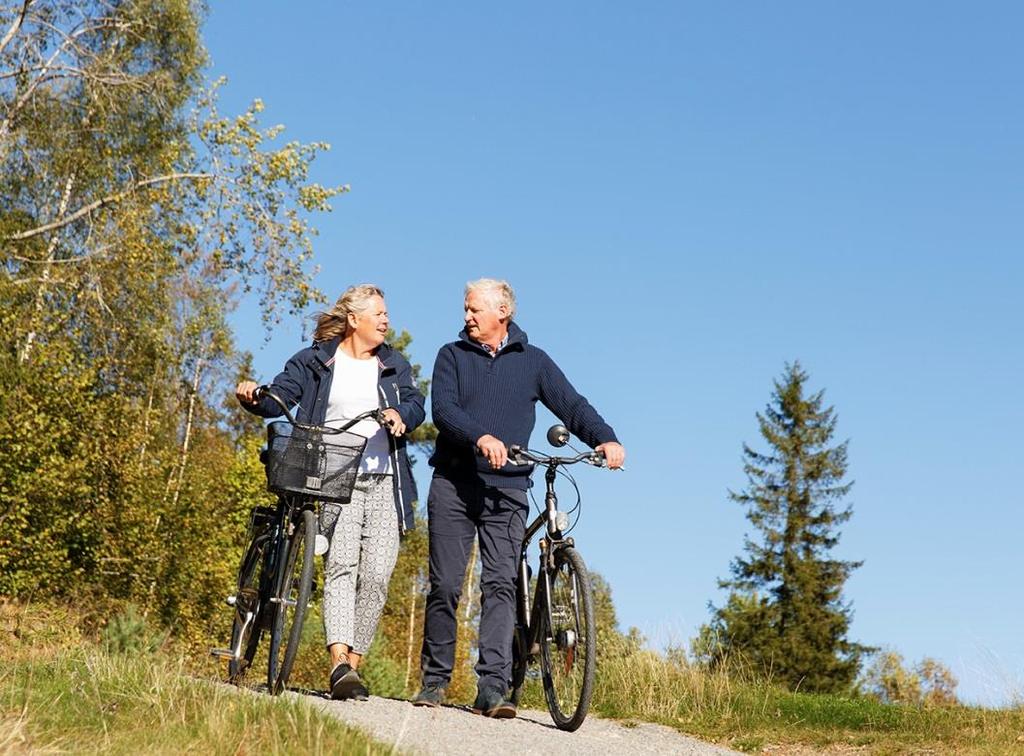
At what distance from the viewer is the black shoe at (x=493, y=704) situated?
7.42m

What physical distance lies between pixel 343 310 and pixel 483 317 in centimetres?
83

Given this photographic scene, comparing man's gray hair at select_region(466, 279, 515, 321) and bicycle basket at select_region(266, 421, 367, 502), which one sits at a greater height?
man's gray hair at select_region(466, 279, 515, 321)

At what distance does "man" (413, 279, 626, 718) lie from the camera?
24.9 feet

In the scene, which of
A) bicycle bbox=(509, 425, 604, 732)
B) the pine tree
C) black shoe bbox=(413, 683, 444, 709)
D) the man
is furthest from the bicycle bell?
the pine tree

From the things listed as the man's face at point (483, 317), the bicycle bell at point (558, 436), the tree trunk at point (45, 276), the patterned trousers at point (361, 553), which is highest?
the tree trunk at point (45, 276)

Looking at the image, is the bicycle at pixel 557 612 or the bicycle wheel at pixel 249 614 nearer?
the bicycle at pixel 557 612

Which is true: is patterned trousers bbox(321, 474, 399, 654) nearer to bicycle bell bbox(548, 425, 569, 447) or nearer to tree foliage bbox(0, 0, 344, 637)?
bicycle bell bbox(548, 425, 569, 447)

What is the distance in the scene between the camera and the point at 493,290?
787 centimetres

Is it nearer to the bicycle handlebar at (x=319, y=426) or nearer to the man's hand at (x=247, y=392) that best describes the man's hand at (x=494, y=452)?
the bicycle handlebar at (x=319, y=426)

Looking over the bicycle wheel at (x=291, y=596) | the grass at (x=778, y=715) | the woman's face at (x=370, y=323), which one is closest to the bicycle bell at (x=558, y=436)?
the woman's face at (x=370, y=323)

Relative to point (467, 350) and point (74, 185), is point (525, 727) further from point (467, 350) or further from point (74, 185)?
point (74, 185)

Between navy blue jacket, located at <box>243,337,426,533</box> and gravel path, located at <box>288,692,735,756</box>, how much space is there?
3.55 ft

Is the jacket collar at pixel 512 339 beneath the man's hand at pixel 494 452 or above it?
above

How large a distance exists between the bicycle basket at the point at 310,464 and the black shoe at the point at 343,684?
3.11ft
